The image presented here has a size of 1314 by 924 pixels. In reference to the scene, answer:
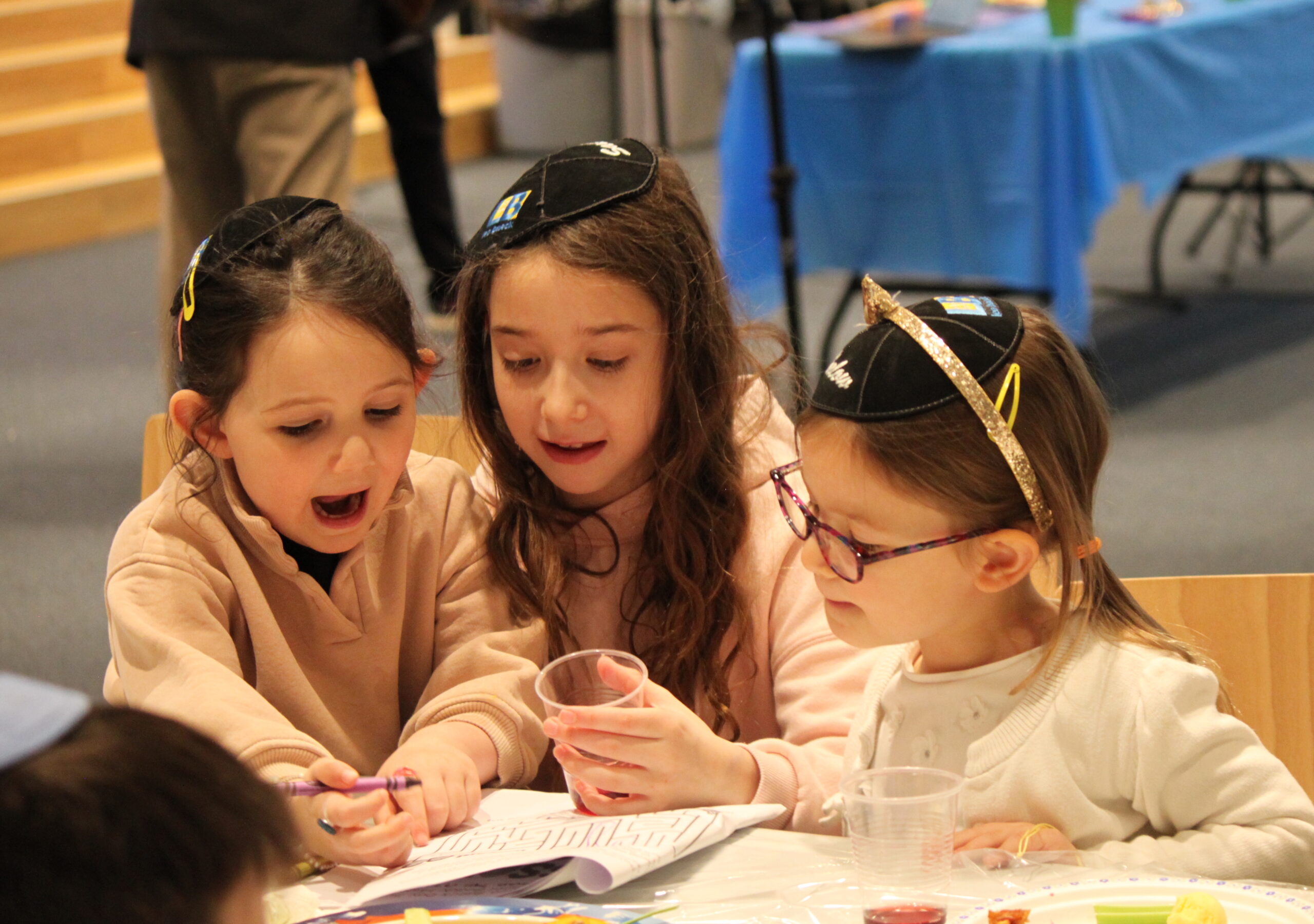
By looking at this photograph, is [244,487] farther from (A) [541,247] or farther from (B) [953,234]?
(B) [953,234]

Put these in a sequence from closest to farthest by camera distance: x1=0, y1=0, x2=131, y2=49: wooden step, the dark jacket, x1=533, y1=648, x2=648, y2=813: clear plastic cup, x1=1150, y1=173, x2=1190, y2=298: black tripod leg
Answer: x1=533, y1=648, x2=648, y2=813: clear plastic cup < the dark jacket < x1=1150, y1=173, x2=1190, y2=298: black tripod leg < x1=0, y1=0, x2=131, y2=49: wooden step

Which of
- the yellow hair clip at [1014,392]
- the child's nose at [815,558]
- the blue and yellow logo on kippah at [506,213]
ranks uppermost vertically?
the blue and yellow logo on kippah at [506,213]

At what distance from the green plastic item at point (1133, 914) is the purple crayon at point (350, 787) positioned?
20.8 inches

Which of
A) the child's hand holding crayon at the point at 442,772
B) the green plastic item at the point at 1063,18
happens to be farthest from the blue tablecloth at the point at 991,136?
the child's hand holding crayon at the point at 442,772

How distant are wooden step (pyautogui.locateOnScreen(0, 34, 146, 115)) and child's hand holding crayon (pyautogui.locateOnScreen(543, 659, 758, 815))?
6.40m

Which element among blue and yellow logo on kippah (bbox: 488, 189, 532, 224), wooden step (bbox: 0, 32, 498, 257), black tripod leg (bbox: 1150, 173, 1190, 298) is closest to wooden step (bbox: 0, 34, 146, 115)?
wooden step (bbox: 0, 32, 498, 257)

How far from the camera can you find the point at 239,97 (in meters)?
3.23

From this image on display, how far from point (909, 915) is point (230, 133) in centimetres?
277

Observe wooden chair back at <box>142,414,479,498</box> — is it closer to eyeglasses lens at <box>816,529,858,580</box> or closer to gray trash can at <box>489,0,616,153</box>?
eyeglasses lens at <box>816,529,858,580</box>

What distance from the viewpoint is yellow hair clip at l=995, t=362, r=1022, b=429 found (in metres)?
1.19

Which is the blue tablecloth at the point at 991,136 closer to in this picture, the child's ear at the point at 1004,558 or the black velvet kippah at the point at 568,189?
the black velvet kippah at the point at 568,189

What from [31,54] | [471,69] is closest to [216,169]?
[31,54]

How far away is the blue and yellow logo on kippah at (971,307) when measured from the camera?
123cm

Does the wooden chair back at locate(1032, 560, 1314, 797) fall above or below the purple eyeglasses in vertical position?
below
